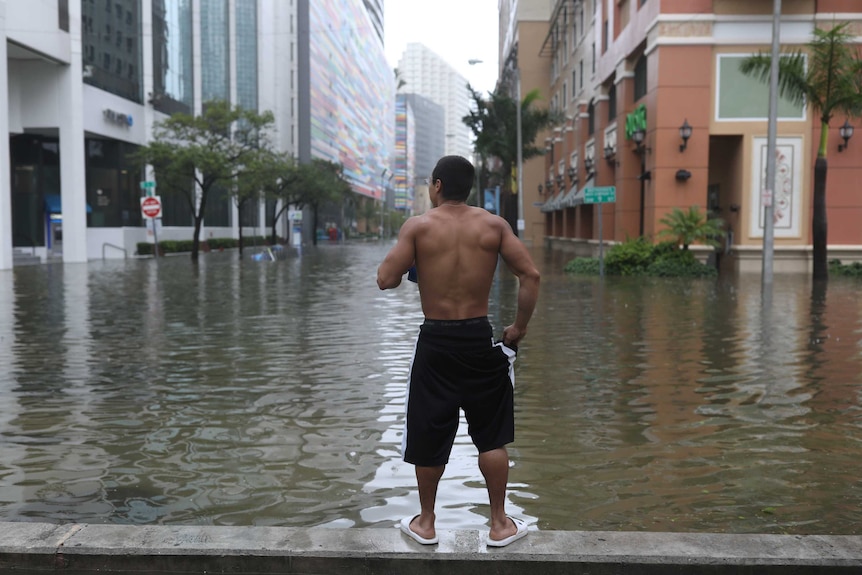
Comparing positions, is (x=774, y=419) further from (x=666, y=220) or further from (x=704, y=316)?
(x=666, y=220)

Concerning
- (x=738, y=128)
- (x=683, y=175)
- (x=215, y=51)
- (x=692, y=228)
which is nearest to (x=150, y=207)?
(x=683, y=175)

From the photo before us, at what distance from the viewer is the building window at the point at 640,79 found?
31.5 meters

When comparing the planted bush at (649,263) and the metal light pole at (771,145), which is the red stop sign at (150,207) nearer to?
the planted bush at (649,263)

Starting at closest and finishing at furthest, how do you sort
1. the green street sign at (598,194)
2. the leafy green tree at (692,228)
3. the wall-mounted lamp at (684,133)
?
the green street sign at (598,194), the leafy green tree at (692,228), the wall-mounted lamp at (684,133)

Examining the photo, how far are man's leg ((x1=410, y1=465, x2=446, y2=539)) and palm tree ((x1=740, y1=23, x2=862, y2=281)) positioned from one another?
2087 cm

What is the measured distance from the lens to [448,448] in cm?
399

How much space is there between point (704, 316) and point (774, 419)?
7872 millimetres

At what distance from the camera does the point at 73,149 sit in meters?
39.6

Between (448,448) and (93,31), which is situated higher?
(93,31)

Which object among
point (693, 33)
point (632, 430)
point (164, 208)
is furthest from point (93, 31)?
point (632, 430)

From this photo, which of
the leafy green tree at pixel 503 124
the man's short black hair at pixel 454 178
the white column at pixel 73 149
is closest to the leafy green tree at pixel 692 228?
the leafy green tree at pixel 503 124

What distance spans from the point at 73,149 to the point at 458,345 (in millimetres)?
39792

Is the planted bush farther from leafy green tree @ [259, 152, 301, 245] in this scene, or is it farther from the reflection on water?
leafy green tree @ [259, 152, 301, 245]

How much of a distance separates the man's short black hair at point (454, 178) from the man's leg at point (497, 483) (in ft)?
3.89
